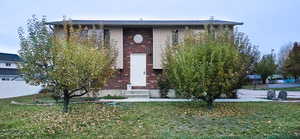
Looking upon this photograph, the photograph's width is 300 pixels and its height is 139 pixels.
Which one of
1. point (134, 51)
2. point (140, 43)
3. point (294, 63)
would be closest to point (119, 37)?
point (134, 51)

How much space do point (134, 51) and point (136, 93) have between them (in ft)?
9.39

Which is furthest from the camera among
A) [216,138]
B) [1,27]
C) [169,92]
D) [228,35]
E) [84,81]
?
[1,27]

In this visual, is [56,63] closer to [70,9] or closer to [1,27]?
[70,9]

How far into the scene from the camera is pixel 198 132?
6285mm

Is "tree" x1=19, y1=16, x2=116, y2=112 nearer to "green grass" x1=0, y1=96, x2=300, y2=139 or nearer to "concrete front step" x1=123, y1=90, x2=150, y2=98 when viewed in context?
"green grass" x1=0, y1=96, x2=300, y2=139

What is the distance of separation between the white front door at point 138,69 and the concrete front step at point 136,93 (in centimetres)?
72

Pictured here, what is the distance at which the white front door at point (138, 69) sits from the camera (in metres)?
16.4

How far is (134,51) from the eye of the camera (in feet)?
54.1

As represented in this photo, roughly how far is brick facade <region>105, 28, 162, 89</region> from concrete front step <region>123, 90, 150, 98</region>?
1.99 feet

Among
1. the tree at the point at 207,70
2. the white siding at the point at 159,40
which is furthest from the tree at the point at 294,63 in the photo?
the tree at the point at 207,70

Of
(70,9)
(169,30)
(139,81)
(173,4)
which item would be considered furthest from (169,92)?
(70,9)

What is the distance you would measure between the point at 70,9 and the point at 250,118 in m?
15.1

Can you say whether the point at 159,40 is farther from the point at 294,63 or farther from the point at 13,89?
the point at 294,63

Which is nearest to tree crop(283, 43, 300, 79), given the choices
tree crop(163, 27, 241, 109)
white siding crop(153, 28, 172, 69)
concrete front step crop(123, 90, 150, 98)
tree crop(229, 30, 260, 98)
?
tree crop(229, 30, 260, 98)
